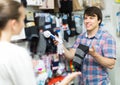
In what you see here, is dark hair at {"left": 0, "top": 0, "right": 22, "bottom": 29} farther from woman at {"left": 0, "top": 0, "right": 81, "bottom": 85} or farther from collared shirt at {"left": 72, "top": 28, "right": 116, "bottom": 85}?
collared shirt at {"left": 72, "top": 28, "right": 116, "bottom": 85}

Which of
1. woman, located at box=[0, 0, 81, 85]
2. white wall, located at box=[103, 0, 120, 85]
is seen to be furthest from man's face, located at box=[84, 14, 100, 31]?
woman, located at box=[0, 0, 81, 85]

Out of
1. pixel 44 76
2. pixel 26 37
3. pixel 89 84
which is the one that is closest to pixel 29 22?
pixel 26 37

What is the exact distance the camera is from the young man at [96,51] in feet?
8.60

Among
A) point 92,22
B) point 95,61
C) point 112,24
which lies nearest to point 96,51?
point 95,61

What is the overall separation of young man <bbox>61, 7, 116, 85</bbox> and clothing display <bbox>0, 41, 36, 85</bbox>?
1.48m

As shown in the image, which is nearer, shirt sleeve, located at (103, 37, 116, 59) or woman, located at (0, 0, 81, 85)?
woman, located at (0, 0, 81, 85)

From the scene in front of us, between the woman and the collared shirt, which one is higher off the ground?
the woman

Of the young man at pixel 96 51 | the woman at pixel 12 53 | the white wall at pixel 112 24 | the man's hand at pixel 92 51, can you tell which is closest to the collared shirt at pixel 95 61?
the young man at pixel 96 51

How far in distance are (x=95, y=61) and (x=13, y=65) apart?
163 centimetres

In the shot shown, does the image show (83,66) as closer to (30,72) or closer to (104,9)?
(104,9)

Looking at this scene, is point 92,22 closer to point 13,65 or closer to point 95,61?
point 95,61

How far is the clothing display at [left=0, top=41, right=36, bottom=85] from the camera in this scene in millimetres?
1126

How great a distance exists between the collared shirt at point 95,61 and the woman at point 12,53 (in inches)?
60.1

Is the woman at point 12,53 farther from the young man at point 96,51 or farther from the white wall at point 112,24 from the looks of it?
the white wall at point 112,24
